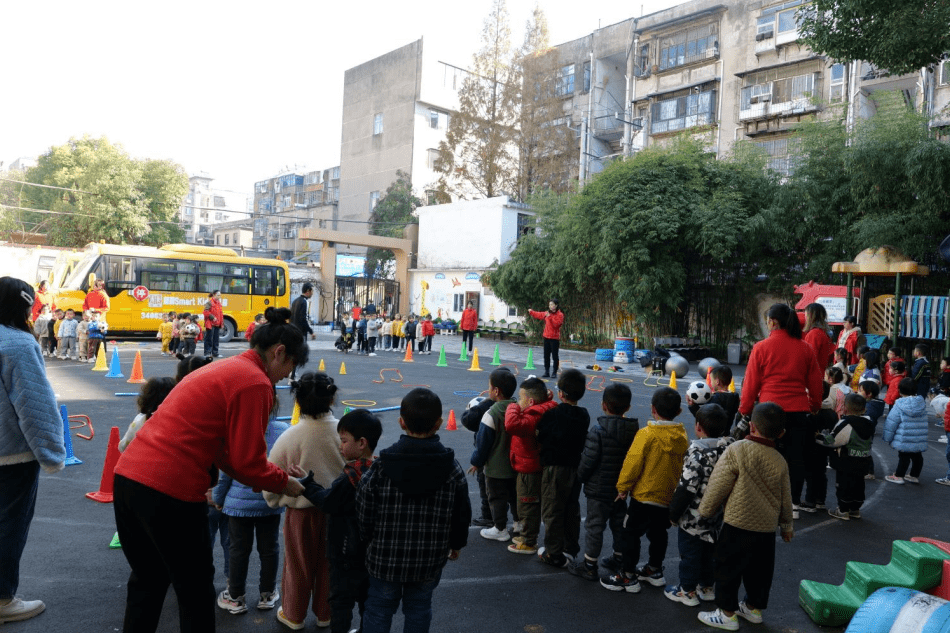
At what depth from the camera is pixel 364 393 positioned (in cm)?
1195

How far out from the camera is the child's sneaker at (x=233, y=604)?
366cm

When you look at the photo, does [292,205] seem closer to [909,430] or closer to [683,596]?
[909,430]

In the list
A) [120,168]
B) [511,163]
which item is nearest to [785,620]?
[511,163]

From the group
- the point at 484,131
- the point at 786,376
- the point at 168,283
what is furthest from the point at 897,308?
the point at 484,131

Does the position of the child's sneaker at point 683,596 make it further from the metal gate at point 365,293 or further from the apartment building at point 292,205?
the apartment building at point 292,205

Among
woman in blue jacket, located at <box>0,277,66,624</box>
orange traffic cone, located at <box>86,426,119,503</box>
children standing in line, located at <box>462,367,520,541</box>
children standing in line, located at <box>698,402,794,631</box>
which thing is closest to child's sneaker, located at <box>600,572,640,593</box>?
children standing in line, located at <box>698,402,794,631</box>

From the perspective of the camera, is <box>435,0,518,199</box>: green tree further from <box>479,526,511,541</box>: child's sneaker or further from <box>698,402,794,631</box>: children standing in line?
<box>698,402,794,631</box>: children standing in line

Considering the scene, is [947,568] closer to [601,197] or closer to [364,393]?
[364,393]

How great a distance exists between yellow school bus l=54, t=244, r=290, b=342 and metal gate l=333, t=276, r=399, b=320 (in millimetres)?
10811

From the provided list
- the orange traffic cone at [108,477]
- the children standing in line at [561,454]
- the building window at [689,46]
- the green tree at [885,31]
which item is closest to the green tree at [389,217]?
the building window at [689,46]

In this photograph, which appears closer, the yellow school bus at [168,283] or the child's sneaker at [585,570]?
the child's sneaker at [585,570]

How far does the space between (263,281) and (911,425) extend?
67.3 feet

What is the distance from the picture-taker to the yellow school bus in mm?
20078

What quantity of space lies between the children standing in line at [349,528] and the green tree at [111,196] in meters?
38.2
